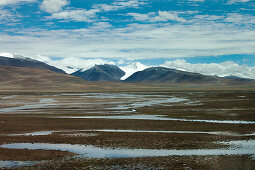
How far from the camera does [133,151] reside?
949 inches

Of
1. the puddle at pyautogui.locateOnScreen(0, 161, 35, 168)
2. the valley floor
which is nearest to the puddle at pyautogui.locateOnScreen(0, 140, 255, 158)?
the valley floor

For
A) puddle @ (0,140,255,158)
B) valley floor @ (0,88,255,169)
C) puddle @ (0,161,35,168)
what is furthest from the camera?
puddle @ (0,140,255,158)

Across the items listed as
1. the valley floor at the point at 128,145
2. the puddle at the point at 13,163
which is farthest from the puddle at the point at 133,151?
the puddle at the point at 13,163

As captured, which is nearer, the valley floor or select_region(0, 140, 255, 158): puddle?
the valley floor

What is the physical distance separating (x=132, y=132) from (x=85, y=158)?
11.2 metres

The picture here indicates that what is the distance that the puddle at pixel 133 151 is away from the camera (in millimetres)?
22938

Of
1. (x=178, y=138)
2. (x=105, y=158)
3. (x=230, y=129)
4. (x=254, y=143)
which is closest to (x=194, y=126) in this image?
(x=230, y=129)

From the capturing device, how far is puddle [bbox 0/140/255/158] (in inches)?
903

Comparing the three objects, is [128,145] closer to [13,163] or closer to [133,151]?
[133,151]

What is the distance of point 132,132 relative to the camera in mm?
32656

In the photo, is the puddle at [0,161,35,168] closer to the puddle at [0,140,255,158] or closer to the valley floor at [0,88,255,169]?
the valley floor at [0,88,255,169]

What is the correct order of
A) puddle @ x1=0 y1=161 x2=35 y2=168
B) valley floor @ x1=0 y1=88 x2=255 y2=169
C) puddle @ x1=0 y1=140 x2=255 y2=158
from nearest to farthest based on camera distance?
puddle @ x1=0 y1=161 x2=35 y2=168, valley floor @ x1=0 y1=88 x2=255 y2=169, puddle @ x1=0 y1=140 x2=255 y2=158

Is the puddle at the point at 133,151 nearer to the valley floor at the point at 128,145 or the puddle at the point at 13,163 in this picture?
the valley floor at the point at 128,145

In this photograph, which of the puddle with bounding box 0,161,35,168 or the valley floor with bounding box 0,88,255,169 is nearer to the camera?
the puddle with bounding box 0,161,35,168
